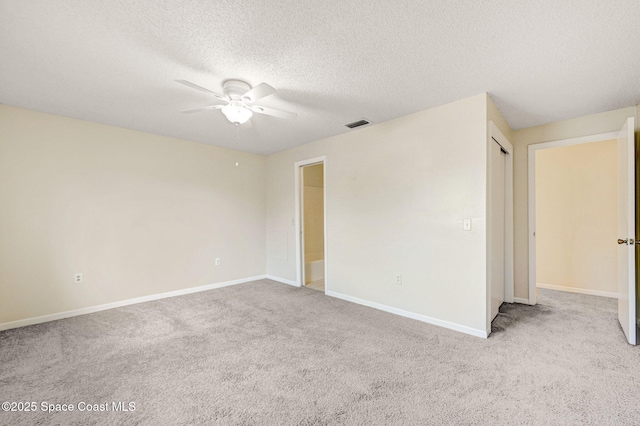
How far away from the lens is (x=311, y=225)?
5.79 meters

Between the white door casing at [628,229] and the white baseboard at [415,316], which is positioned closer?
the white door casing at [628,229]

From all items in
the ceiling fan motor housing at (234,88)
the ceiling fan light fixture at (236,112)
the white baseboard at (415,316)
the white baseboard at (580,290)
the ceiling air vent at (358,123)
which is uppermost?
the ceiling air vent at (358,123)

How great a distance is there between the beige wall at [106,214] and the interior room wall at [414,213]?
6.12 feet

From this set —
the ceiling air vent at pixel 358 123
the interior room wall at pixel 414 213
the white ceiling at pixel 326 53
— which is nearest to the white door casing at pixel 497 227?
the interior room wall at pixel 414 213

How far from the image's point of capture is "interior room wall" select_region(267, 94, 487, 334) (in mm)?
2717

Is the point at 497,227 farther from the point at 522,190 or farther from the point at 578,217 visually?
the point at 578,217

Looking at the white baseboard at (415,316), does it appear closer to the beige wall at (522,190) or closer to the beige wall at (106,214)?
the beige wall at (522,190)

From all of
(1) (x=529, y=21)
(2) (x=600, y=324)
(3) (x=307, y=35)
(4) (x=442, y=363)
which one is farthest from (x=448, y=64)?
(2) (x=600, y=324)

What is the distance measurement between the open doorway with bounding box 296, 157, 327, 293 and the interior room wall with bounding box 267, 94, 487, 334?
28.8 inches

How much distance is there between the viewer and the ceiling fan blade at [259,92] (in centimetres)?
203

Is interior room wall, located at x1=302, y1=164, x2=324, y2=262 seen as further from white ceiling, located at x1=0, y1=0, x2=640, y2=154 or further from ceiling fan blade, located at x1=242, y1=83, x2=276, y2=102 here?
ceiling fan blade, located at x1=242, y1=83, x2=276, y2=102

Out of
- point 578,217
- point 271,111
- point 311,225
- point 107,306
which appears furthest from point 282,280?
point 578,217

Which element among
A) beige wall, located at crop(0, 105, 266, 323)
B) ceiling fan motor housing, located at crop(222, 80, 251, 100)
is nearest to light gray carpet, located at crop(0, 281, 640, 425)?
beige wall, located at crop(0, 105, 266, 323)

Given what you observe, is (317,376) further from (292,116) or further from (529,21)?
(529,21)
